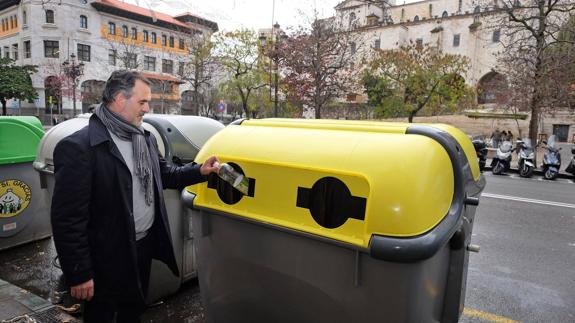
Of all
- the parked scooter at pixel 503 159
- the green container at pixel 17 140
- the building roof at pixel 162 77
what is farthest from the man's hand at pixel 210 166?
the building roof at pixel 162 77

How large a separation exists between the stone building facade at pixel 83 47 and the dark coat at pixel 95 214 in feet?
118

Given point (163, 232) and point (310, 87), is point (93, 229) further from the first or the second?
point (310, 87)

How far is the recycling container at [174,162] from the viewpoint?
3.18 m

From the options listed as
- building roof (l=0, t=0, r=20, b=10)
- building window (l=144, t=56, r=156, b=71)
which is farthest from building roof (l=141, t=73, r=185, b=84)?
building roof (l=0, t=0, r=20, b=10)

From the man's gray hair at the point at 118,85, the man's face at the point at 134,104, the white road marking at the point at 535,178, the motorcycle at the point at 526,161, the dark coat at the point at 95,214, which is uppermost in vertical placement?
the man's gray hair at the point at 118,85

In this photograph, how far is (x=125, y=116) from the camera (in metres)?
2.12

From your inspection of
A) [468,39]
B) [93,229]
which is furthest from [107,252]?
[468,39]

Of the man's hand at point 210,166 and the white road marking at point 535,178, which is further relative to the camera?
the white road marking at point 535,178

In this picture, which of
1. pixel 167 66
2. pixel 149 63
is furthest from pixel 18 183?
pixel 167 66

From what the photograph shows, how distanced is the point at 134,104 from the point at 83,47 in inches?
1777

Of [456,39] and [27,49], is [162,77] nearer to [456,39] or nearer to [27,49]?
[27,49]

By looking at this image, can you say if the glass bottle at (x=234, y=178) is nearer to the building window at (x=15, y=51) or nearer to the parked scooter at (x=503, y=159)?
the parked scooter at (x=503, y=159)

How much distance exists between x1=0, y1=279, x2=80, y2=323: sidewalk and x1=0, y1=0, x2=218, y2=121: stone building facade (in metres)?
34.8

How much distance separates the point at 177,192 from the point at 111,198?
3.66 feet
